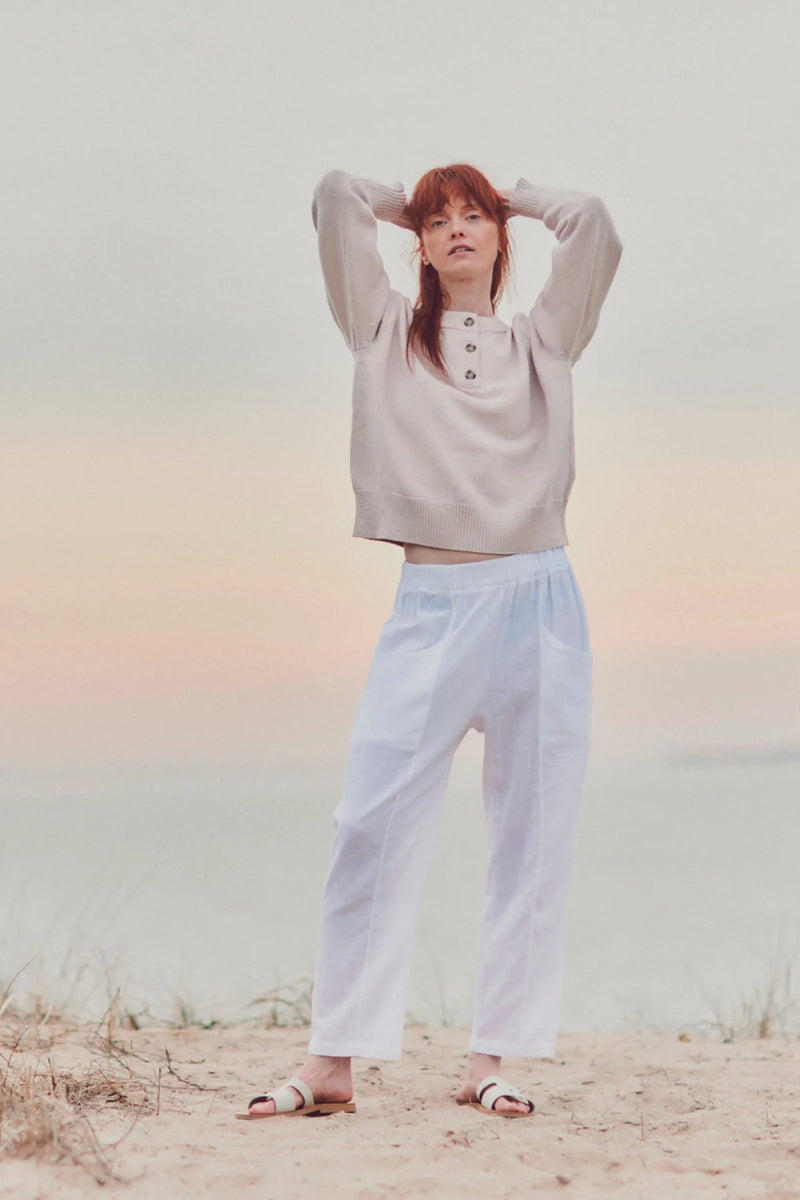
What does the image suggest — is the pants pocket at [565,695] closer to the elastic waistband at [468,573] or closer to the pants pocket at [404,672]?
the elastic waistband at [468,573]

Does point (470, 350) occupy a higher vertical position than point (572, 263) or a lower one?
lower

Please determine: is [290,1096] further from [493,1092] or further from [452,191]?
[452,191]

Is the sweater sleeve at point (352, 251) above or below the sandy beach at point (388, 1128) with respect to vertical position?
above

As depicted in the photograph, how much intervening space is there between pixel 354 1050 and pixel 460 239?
1.67m

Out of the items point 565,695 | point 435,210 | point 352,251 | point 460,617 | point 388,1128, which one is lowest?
point 388,1128

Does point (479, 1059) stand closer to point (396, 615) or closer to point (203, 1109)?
point (203, 1109)

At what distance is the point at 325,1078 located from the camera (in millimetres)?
3148

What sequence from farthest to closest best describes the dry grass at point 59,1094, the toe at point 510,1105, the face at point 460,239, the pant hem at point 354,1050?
1. the face at point 460,239
2. the toe at point 510,1105
3. the pant hem at point 354,1050
4. the dry grass at point 59,1094

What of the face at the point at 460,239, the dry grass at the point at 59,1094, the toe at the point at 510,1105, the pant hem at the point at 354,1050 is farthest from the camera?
the face at the point at 460,239

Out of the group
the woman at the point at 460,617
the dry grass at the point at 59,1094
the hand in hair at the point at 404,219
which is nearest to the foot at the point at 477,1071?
the woman at the point at 460,617

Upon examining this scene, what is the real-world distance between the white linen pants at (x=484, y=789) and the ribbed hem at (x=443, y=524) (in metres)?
0.04

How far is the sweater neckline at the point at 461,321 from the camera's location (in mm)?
3350

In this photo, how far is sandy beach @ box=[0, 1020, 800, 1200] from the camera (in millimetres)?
2646

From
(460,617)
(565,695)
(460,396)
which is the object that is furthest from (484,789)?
(460,396)
